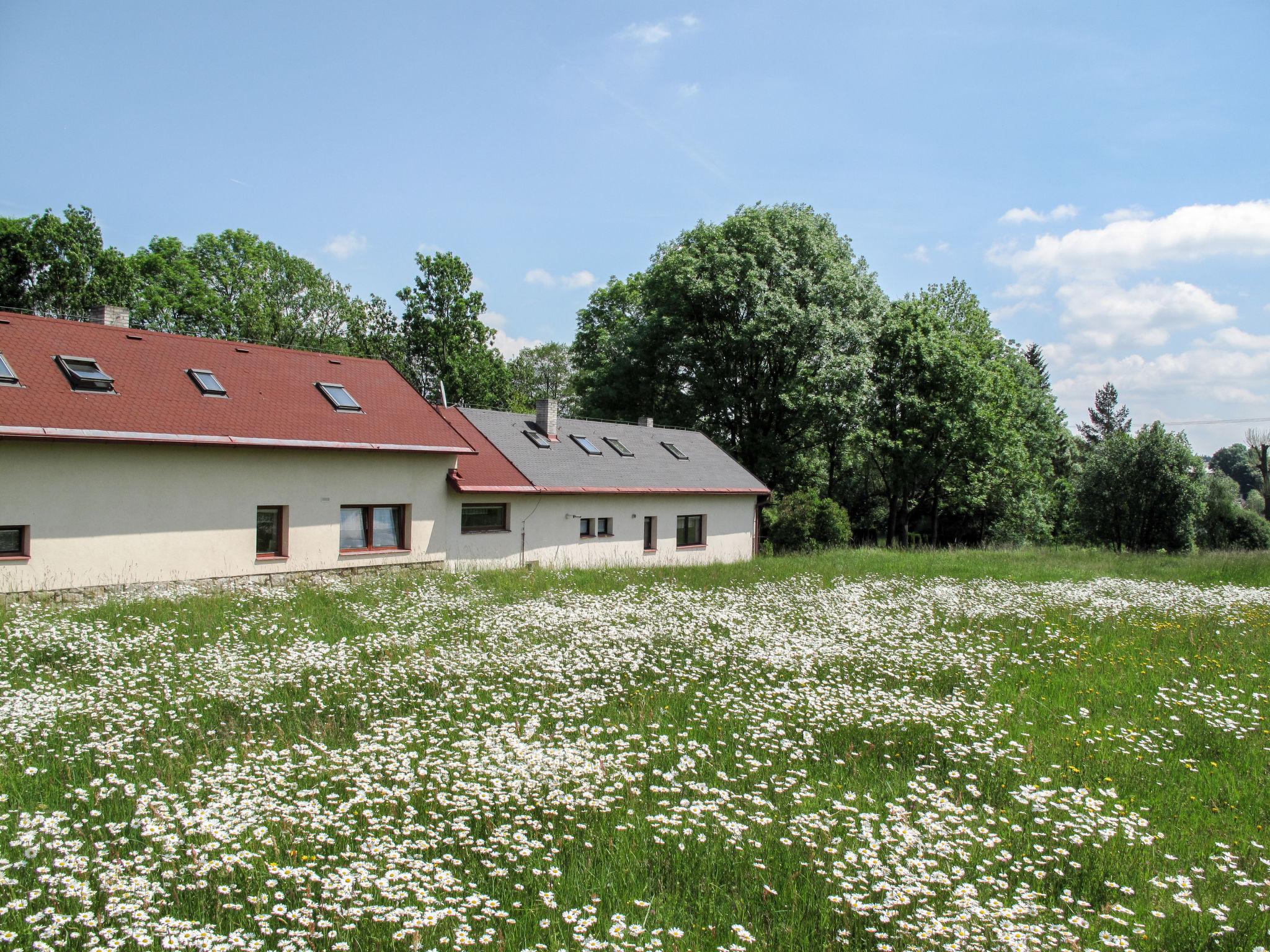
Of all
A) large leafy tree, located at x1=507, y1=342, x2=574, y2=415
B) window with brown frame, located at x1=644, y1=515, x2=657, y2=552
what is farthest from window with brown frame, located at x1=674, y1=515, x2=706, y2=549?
large leafy tree, located at x1=507, y1=342, x2=574, y2=415

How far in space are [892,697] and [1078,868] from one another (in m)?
3.67

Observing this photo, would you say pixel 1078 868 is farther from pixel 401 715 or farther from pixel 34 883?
pixel 34 883

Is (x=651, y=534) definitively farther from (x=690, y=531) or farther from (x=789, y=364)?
(x=789, y=364)

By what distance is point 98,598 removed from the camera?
1510cm

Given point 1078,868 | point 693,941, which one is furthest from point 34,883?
point 1078,868

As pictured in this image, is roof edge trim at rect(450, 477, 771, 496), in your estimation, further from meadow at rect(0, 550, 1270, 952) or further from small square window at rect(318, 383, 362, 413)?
meadow at rect(0, 550, 1270, 952)

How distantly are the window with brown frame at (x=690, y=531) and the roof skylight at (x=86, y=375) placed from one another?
17.6 metres

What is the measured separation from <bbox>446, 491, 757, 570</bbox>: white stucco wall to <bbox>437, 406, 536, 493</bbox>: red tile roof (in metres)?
0.43

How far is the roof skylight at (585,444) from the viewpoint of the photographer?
2739 cm

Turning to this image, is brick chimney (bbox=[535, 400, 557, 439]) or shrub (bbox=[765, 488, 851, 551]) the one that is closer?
brick chimney (bbox=[535, 400, 557, 439])

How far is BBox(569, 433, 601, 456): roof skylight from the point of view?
27391mm

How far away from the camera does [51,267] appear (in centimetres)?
3384

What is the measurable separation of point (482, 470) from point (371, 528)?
12.8ft

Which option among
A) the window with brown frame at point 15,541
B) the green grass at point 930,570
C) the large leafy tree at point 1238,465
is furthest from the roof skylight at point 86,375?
the large leafy tree at point 1238,465
